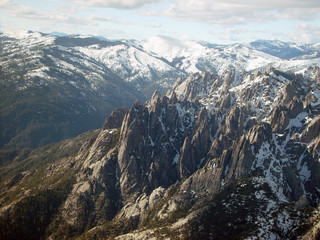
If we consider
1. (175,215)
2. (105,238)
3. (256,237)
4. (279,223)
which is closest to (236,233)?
(256,237)

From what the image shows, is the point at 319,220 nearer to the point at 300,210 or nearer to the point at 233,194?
the point at 300,210

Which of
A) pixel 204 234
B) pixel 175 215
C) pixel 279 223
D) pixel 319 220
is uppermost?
pixel 319 220

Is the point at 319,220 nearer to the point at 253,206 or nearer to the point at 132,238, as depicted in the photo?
the point at 253,206

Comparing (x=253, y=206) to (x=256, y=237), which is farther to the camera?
(x=253, y=206)

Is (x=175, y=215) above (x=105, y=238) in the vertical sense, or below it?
above

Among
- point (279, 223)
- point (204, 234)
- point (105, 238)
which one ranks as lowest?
point (105, 238)

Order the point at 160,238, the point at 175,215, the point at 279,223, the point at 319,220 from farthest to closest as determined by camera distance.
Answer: the point at 175,215 < the point at 160,238 < the point at 279,223 < the point at 319,220

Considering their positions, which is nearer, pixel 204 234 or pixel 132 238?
pixel 204 234

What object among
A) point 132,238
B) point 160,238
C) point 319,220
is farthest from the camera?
point 132,238

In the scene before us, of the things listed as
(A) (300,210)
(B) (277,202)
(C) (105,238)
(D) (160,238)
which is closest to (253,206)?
(B) (277,202)
